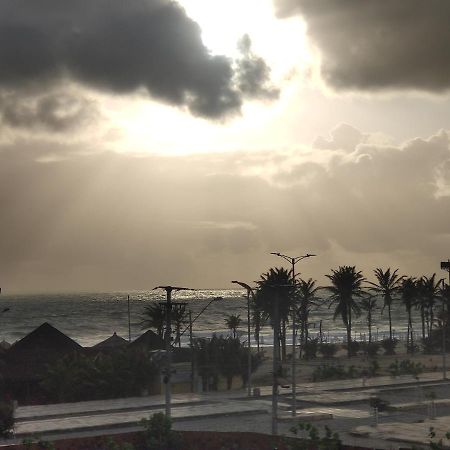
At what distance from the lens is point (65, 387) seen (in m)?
62.8

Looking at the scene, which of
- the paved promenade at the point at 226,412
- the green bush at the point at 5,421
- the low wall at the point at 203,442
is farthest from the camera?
the paved promenade at the point at 226,412

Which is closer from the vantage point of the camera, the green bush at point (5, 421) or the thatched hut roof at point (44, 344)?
the green bush at point (5, 421)

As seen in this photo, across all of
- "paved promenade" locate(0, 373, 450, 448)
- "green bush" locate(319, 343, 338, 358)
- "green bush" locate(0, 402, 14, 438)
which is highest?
"green bush" locate(319, 343, 338, 358)

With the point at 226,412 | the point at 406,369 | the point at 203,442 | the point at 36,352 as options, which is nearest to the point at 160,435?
the point at 203,442

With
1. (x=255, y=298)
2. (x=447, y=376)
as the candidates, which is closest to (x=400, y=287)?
(x=255, y=298)

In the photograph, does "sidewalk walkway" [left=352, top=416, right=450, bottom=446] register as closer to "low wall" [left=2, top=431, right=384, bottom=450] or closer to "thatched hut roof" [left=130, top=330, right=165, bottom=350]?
"low wall" [left=2, top=431, right=384, bottom=450]

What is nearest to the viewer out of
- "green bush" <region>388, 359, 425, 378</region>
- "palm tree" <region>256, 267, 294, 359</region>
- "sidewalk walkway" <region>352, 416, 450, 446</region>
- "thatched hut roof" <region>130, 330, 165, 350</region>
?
"sidewalk walkway" <region>352, 416, 450, 446</region>

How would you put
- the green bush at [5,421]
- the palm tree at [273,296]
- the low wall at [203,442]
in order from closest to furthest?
the green bush at [5,421] → the low wall at [203,442] → the palm tree at [273,296]

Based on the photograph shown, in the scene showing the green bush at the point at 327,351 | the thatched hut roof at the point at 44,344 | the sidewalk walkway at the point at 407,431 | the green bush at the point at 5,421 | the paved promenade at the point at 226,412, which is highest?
the thatched hut roof at the point at 44,344

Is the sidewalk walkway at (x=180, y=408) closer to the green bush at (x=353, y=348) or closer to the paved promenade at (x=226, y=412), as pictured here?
the paved promenade at (x=226, y=412)

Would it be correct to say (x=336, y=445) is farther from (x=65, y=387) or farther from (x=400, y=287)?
(x=400, y=287)

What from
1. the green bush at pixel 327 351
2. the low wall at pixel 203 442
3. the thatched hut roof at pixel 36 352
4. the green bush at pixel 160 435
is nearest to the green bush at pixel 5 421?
the low wall at pixel 203 442

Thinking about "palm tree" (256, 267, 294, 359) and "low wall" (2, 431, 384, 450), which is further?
"palm tree" (256, 267, 294, 359)

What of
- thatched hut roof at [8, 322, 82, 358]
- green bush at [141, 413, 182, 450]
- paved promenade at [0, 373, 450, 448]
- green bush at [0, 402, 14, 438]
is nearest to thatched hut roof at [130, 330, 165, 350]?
thatched hut roof at [8, 322, 82, 358]
